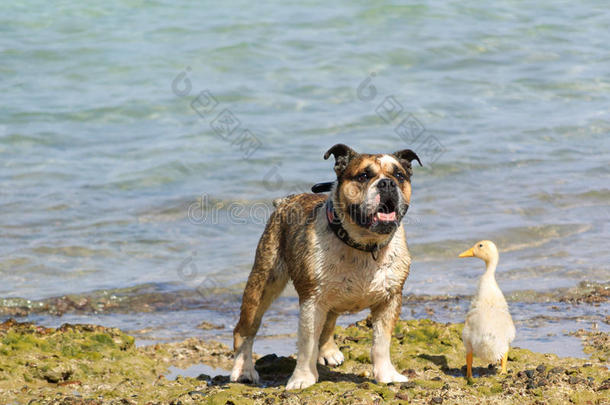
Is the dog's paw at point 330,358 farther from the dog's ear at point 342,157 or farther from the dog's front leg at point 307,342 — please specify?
the dog's ear at point 342,157

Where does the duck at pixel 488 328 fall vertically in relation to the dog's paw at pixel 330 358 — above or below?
above

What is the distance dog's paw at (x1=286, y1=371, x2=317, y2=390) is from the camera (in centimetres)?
677

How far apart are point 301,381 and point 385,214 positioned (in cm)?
151

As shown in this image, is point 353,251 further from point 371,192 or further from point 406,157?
point 406,157

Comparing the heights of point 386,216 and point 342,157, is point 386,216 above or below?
below

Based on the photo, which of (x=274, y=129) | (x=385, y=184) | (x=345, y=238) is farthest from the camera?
(x=274, y=129)

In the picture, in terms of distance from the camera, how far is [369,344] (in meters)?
8.11

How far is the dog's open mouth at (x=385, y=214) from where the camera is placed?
6223 mm

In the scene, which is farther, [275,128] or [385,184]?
[275,128]

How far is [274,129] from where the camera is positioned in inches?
720

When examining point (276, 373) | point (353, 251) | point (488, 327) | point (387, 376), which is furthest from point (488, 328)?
point (276, 373)

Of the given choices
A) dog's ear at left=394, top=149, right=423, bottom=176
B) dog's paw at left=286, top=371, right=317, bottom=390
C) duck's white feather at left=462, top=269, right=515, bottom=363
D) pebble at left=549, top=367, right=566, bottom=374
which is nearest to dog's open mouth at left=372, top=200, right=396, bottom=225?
dog's ear at left=394, top=149, right=423, bottom=176

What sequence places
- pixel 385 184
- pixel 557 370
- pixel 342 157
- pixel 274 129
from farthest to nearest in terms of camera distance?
pixel 274 129, pixel 557 370, pixel 342 157, pixel 385 184

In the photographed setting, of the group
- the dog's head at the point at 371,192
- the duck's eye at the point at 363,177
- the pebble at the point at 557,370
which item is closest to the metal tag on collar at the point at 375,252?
the dog's head at the point at 371,192
